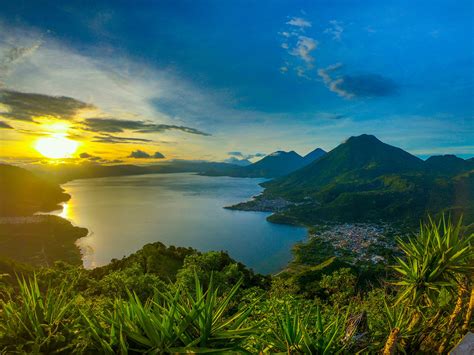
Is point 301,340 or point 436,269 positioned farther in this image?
point 436,269

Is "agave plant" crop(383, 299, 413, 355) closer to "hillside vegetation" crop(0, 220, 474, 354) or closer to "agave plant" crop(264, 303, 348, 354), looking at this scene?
"hillside vegetation" crop(0, 220, 474, 354)

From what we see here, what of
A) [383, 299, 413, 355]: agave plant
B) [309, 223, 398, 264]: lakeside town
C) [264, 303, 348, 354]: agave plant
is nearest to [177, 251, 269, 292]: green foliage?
[383, 299, 413, 355]: agave plant

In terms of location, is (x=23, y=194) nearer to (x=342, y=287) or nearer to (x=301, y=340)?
(x=342, y=287)

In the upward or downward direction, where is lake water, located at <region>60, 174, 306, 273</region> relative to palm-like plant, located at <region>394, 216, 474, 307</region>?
downward

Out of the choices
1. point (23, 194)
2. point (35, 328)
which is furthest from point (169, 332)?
point (23, 194)

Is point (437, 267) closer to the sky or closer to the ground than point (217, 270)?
closer to the sky

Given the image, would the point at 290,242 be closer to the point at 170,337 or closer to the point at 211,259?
the point at 211,259

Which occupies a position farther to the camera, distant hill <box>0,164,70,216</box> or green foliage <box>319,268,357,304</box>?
distant hill <box>0,164,70,216</box>

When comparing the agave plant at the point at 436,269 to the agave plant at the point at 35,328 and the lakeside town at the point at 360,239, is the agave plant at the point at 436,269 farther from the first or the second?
the lakeside town at the point at 360,239

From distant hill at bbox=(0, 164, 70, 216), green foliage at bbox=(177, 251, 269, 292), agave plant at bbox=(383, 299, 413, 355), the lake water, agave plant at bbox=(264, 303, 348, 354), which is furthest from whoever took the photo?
distant hill at bbox=(0, 164, 70, 216)
